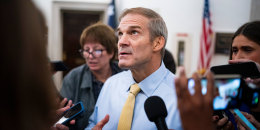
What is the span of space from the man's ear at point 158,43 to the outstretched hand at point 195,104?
708 millimetres

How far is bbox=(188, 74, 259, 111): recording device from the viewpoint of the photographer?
2.15 ft

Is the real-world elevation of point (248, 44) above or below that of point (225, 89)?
above

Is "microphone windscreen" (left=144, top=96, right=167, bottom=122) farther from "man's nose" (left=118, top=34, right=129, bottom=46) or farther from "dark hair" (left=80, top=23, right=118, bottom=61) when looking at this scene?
"dark hair" (left=80, top=23, right=118, bottom=61)

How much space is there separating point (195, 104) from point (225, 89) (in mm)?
145

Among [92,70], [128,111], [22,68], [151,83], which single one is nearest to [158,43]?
[151,83]

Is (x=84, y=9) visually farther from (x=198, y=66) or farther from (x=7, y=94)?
(x=7, y=94)

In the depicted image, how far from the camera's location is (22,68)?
0.47 meters

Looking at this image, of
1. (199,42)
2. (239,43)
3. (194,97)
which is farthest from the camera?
(199,42)

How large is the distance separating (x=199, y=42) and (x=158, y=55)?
8.94 feet

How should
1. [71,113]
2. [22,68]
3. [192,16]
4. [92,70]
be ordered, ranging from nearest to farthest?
[22,68] < [71,113] < [92,70] < [192,16]

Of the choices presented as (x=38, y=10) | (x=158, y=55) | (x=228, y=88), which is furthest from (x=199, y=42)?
(x=38, y=10)

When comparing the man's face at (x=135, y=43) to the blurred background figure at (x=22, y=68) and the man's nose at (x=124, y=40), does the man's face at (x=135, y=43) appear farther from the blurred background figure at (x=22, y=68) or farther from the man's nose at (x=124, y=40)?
the blurred background figure at (x=22, y=68)

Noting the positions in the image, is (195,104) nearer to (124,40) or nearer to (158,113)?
(158,113)

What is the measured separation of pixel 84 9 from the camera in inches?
184
